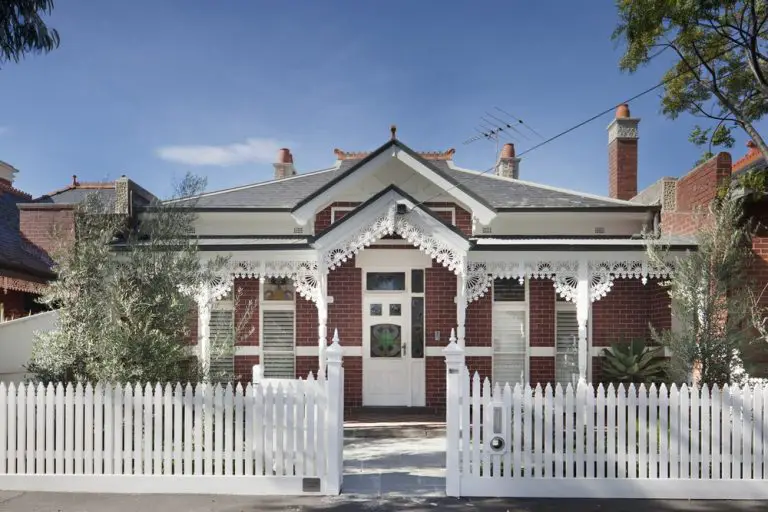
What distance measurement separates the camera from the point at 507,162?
60.4 ft

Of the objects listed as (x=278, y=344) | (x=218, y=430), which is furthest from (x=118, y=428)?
(x=278, y=344)

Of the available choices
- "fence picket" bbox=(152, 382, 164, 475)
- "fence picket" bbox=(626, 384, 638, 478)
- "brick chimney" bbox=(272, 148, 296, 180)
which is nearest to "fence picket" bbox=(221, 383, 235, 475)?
"fence picket" bbox=(152, 382, 164, 475)

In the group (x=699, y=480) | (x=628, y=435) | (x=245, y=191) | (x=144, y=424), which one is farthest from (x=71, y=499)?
(x=245, y=191)

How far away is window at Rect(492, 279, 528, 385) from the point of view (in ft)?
42.2

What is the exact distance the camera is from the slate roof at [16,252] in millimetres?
12508

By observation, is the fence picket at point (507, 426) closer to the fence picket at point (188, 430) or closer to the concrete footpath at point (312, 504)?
the concrete footpath at point (312, 504)

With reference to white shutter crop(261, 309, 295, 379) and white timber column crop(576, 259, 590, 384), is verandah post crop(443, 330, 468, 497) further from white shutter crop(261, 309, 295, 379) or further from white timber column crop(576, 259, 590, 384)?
white shutter crop(261, 309, 295, 379)

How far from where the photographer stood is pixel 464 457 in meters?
6.77

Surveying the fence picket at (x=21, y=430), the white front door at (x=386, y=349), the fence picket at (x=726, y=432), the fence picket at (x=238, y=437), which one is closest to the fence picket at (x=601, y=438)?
the fence picket at (x=726, y=432)

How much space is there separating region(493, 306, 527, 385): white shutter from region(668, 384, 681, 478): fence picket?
5.95 m

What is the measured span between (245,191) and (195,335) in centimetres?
385

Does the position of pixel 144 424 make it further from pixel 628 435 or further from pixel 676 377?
pixel 676 377

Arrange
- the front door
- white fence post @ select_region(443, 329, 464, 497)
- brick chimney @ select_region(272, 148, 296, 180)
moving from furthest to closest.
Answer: brick chimney @ select_region(272, 148, 296, 180), the front door, white fence post @ select_region(443, 329, 464, 497)

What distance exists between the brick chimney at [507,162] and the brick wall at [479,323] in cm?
658
